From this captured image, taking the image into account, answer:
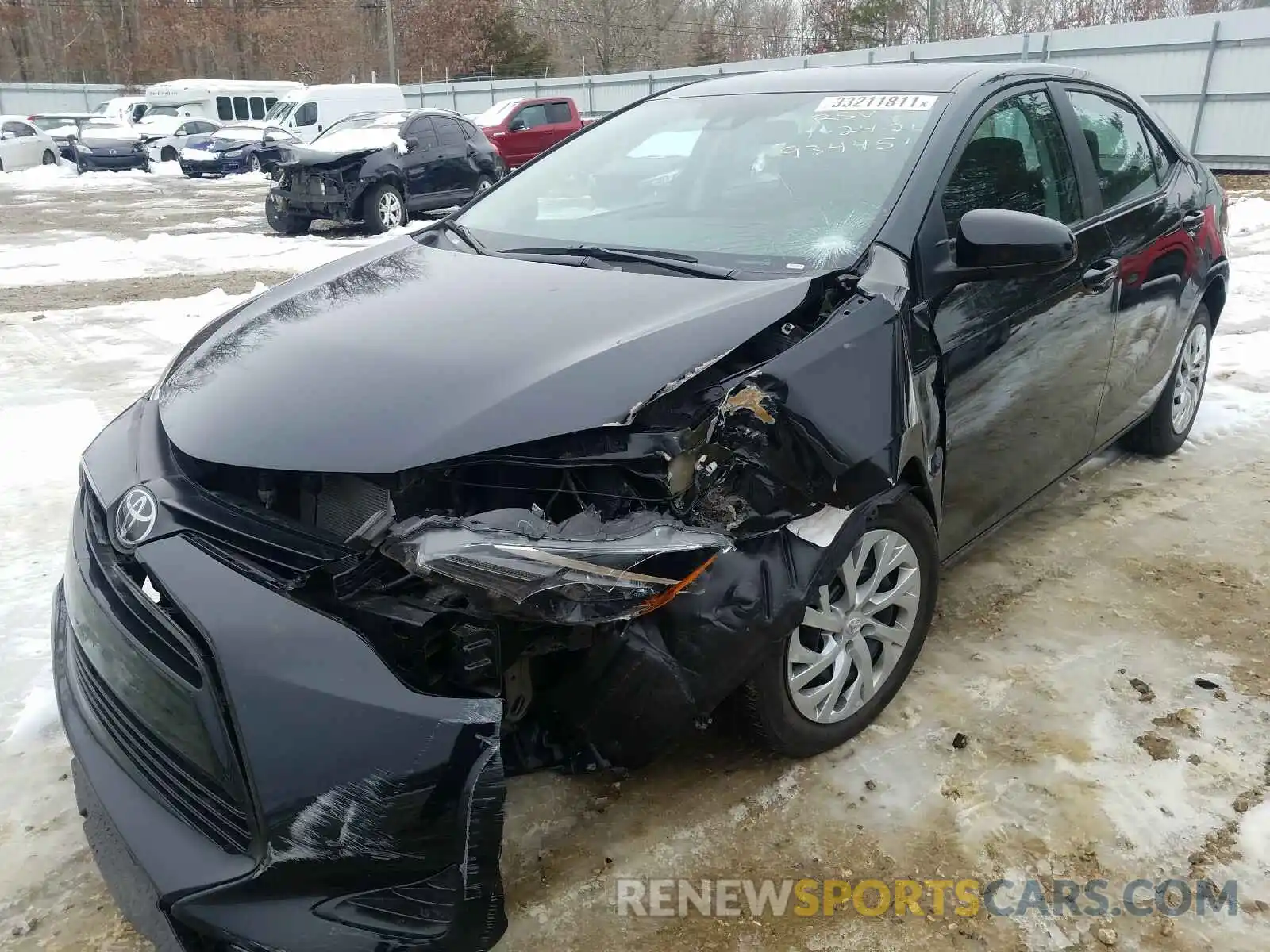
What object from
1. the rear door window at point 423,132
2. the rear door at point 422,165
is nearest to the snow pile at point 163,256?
the rear door at point 422,165

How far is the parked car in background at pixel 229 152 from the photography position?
23781mm

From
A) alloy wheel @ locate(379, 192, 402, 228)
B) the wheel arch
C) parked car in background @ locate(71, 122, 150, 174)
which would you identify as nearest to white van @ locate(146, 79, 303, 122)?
parked car in background @ locate(71, 122, 150, 174)

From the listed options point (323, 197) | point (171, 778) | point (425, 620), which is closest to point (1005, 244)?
point (425, 620)

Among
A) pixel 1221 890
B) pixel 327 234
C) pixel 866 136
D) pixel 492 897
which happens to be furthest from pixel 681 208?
pixel 327 234

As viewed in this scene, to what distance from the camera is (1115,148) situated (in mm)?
3684

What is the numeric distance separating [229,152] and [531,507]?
1007 inches

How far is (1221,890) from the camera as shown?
213 cm

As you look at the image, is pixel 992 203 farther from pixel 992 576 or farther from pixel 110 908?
pixel 110 908

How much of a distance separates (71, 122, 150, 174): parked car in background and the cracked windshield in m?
25.9

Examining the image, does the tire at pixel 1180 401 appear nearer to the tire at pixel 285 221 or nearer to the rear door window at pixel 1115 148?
the rear door window at pixel 1115 148

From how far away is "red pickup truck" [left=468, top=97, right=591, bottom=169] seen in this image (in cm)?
1834

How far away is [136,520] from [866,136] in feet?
7.38

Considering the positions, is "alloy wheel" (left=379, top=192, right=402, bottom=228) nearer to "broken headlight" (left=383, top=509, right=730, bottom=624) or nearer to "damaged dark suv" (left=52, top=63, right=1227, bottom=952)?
"damaged dark suv" (left=52, top=63, right=1227, bottom=952)

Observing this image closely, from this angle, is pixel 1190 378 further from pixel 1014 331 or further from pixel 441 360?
pixel 441 360
